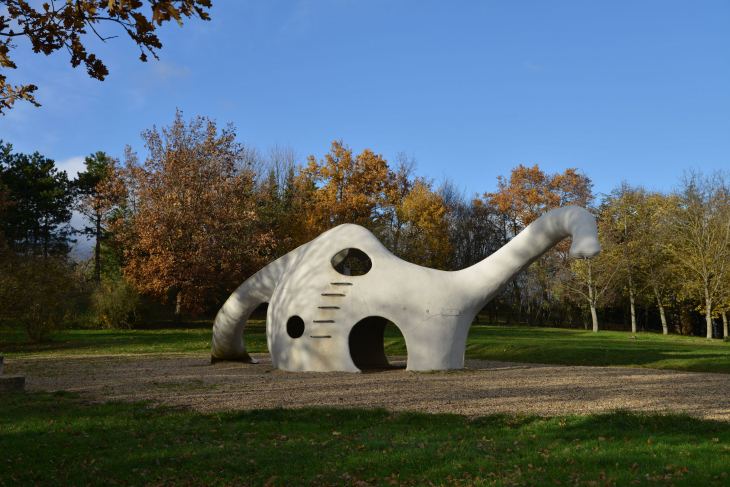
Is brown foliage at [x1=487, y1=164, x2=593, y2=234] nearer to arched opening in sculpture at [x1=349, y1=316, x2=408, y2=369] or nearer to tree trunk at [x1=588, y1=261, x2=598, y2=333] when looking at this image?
tree trunk at [x1=588, y1=261, x2=598, y2=333]

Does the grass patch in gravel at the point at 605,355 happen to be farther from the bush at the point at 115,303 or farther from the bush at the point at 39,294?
the bush at the point at 115,303

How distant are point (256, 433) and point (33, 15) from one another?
4.91m

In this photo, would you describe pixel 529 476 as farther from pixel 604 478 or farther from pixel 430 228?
pixel 430 228

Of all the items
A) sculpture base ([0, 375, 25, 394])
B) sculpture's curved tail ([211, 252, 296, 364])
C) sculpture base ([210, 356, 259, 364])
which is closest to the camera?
sculpture base ([0, 375, 25, 394])

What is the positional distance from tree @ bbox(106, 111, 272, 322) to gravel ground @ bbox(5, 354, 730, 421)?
28.9ft

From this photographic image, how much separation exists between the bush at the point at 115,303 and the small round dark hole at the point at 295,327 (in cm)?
1395

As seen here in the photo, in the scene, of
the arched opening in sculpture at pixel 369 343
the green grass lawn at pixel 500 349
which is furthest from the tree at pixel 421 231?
the arched opening in sculpture at pixel 369 343

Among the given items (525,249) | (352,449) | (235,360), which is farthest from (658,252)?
(352,449)

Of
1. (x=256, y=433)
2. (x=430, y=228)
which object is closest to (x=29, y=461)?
(x=256, y=433)

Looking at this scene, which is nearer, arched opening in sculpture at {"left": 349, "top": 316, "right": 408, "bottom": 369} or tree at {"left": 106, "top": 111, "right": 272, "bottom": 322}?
arched opening in sculpture at {"left": 349, "top": 316, "right": 408, "bottom": 369}

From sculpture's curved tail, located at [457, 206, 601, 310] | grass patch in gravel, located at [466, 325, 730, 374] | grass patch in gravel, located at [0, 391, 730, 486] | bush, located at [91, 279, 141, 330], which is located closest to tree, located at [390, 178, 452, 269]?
grass patch in gravel, located at [466, 325, 730, 374]

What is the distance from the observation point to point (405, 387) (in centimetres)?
1054

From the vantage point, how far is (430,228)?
30594 mm

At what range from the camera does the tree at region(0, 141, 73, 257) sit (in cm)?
3675
